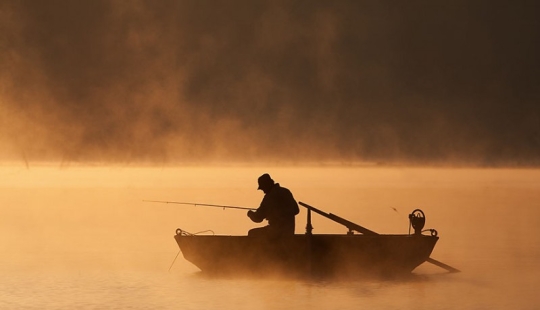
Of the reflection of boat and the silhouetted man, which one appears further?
the reflection of boat

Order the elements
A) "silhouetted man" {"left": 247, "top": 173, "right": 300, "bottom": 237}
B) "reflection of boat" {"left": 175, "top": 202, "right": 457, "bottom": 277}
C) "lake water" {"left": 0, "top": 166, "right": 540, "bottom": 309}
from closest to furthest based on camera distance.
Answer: "lake water" {"left": 0, "top": 166, "right": 540, "bottom": 309}
"silhouetted man" {"left": 247, "top": 173, "right": 300, "bottom": 237}
"reflection of boat" {"left": 175, "top": 202, "right": 457, "bottom": 277}

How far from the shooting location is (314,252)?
2008cm

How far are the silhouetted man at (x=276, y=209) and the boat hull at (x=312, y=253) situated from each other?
0.24 metres

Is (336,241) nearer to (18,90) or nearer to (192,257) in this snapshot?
(192,257)

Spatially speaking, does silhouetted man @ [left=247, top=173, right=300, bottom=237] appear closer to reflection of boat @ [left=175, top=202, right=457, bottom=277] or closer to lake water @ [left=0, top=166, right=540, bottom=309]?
reflection of boat @ [left=175, top=202, right=457, bottom=277]

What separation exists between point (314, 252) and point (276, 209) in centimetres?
113

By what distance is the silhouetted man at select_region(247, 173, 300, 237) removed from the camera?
19297 millimetres

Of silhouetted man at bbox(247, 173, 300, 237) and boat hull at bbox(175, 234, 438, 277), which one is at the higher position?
silhouetted man at bbox(247, 173, 300, 237)

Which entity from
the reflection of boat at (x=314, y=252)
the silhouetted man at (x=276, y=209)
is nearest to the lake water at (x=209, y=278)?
the reflection of boat at (x=314, y=252)

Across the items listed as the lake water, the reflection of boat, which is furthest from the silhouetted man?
the lake water

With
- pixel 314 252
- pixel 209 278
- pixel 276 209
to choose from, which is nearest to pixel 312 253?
pixel 314 252

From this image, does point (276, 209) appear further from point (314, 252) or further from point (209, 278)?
point (209, 278)

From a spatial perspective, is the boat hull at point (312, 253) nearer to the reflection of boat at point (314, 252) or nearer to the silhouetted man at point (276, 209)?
the reflection of boat at point (314, 252)

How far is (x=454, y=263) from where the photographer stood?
76.2ft
